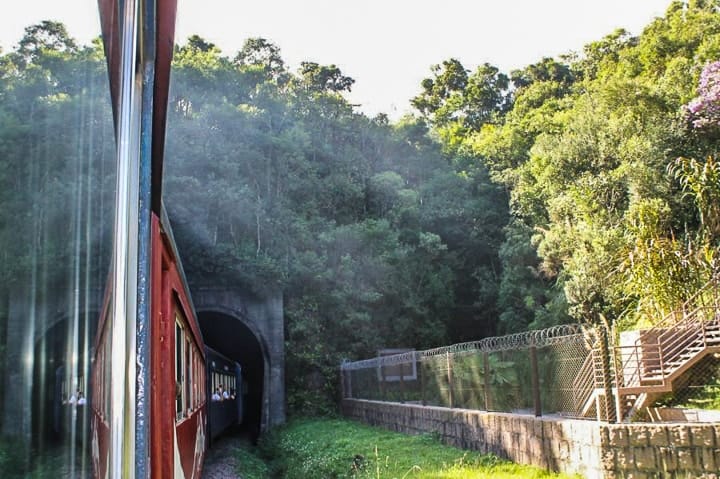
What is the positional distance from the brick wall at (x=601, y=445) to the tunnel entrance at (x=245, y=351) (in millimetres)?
11581

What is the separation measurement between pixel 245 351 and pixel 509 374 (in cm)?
1714

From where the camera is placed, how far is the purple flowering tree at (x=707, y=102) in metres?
18.6

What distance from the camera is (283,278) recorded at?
67.4ft

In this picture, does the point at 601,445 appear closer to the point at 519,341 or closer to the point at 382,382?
the point at 519,341

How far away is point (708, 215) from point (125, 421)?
1681 centimetres

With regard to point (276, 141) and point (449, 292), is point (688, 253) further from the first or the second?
point (276, 141)

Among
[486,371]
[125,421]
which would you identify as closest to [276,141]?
[486,371]

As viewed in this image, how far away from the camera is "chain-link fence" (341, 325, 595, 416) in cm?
900

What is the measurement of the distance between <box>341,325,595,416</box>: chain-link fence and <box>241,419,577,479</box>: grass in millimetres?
837

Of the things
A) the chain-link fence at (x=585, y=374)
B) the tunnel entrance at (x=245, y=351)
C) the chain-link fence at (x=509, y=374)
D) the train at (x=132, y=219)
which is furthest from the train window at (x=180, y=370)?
the tunnel entrance at (x=245, y=351)

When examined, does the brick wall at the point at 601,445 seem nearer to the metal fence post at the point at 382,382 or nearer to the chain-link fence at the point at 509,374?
the chain-link fence at the point at 509,374

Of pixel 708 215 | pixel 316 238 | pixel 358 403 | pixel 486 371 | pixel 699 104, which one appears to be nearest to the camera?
pixel 486 371

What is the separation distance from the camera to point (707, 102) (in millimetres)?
19609

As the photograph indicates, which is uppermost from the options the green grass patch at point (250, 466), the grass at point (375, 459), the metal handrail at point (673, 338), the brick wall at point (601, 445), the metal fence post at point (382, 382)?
the metal handrail at point (673, 338)
